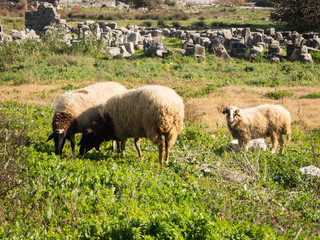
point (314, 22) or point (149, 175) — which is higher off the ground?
point (314, 22)

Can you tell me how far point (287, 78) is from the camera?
62.9 feet

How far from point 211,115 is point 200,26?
30017mm

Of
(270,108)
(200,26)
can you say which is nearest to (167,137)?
(270,108)

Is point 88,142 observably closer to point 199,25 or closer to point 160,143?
point 160,143

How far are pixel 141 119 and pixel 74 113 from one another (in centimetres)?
206

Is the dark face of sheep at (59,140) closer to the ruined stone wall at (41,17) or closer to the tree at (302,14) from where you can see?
the ruined stone wall at (41,17)

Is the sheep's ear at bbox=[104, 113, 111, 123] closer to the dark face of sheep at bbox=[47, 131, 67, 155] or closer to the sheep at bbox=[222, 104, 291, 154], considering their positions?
the dark face of sheep at bbox=[47, 131, 67, 155]

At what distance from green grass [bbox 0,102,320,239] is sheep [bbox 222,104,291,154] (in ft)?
4.60

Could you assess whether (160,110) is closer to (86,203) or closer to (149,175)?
(149,175)

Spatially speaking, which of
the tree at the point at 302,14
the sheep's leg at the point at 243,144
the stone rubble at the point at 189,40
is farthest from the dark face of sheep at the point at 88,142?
the tree at the point at 302,14

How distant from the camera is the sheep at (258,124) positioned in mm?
9836

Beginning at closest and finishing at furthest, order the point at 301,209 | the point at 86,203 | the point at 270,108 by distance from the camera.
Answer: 1. the point at 86,203
2. the point at 301,209
3. the point at 270,108

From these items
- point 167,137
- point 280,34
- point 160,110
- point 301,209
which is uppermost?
point 280,34

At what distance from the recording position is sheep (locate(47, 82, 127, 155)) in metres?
8.79
